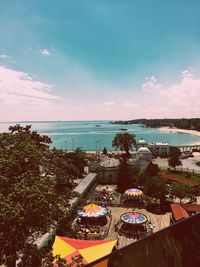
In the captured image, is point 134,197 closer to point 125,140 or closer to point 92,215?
point 92,215

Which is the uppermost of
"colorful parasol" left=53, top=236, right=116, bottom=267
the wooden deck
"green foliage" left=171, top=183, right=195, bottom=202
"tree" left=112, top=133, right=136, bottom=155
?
"tree" left=112, top=133, right=136, bottom=155

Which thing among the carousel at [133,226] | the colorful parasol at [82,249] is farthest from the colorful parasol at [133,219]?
the colorful parasol at [82,249]

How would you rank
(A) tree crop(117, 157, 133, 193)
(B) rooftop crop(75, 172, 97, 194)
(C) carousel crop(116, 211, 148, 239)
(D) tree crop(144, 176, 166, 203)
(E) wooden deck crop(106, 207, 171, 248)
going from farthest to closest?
(A) tree crop(117, 157, 133, 193) → (B) rooftop crop(75, 172, 97, 194) → (D) tree crop(144, 176, 166, 203) → (C) carousel crop(116, 211, 148, 239) → (E) wooden deck crop(106, 207, 171, 248)

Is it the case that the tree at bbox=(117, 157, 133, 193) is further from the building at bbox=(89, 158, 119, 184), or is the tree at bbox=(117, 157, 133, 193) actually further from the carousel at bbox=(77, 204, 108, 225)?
the carousel at bbox=(77, 204, 108, 225)

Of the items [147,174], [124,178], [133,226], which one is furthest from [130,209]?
[124,178]

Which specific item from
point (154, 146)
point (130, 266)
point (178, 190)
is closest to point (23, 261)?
point (130, 266)

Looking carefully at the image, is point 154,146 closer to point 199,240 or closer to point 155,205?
point 155,205

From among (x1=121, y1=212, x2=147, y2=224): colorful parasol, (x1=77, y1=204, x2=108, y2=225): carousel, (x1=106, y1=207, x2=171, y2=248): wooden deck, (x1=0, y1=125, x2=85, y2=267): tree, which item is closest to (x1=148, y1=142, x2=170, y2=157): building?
(x1=106, y1=207, x2=171, y2=248): wooden deck
